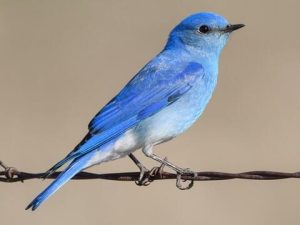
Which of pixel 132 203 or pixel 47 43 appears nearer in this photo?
pixel 132 203

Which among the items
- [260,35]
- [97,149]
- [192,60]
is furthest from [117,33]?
[97,149]

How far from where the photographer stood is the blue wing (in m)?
6.37

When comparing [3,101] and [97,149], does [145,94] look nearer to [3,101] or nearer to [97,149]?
[97,149]

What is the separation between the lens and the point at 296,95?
10.3 meters

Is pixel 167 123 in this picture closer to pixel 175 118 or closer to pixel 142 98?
pixel 175 118

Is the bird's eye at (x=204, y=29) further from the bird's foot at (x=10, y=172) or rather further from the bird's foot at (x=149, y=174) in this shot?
the bird's foot at (x=10, y=172)

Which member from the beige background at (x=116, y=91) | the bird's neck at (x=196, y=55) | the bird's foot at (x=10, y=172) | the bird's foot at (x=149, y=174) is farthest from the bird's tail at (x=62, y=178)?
the beige background at (x=116, y=91)

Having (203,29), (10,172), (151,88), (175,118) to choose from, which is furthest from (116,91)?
(10,172)

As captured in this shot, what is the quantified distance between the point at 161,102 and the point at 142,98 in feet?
0.49

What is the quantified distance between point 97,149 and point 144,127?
490mm

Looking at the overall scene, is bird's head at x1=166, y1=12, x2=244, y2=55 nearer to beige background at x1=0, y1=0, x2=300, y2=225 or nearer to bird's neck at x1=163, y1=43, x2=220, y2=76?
bird's neck at x1=163, y1=43, x2=220, y2=76

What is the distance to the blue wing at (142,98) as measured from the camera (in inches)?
251

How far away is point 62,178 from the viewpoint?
5781 mm

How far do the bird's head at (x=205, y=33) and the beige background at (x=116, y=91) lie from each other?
1.97 metres
